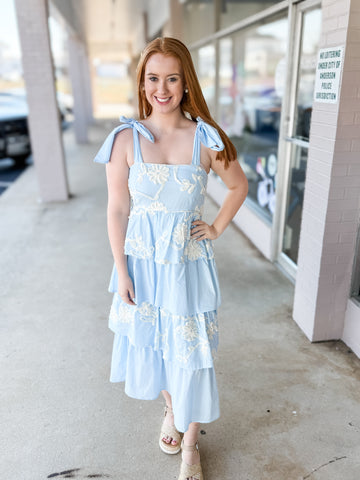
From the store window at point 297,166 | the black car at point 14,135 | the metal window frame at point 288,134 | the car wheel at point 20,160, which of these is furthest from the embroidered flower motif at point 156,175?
the car wheel at point 20,160

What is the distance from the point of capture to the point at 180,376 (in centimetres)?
169

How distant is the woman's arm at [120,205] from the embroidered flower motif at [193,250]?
252mm

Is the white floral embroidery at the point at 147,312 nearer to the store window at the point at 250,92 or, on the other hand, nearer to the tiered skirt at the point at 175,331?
the tiered skirt at the point at 175,331

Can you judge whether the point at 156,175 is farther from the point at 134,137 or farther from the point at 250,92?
the point at 250,92

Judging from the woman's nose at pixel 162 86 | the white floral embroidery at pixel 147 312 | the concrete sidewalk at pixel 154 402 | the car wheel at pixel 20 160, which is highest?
the woman's nose at pixel 162 86

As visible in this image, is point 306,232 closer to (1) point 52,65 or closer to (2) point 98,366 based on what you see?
(2) point 98,366

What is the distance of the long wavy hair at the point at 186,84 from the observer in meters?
1.45

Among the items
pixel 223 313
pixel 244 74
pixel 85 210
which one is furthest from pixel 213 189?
pixel 223 313

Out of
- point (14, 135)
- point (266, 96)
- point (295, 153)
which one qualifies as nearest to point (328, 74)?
point (295, 153)

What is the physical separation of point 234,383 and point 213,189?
13.2 feet

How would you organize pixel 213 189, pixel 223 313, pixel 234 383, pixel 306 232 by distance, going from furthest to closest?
pixel 213 189 → pixel 223 313 → pixel 306 232 → pixel 234 383

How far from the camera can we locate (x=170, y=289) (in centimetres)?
161

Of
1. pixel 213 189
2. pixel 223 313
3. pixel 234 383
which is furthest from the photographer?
pixel 213 189

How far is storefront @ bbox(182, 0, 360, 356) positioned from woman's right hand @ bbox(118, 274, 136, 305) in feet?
4.37
